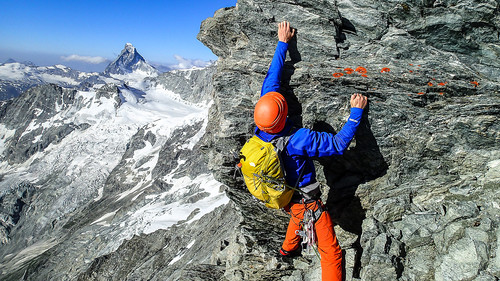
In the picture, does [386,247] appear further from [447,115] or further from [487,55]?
[487,55]

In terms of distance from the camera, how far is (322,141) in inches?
268

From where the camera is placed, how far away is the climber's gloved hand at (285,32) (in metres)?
8.25

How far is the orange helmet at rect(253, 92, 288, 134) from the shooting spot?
6.53 meters

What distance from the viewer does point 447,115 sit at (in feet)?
25.1

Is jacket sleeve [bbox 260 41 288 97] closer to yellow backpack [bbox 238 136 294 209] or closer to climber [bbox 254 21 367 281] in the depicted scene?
climber [bbox 254 21 367 281]

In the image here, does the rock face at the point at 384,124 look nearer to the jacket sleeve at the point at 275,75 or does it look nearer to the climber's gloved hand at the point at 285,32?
the climber's gloved hand at the point at 285,32

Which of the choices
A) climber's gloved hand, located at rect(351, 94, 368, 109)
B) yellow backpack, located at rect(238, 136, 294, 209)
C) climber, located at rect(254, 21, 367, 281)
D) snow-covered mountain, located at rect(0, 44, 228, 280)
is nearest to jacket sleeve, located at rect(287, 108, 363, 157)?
climber, located at rect(254, 21, 367, 281)

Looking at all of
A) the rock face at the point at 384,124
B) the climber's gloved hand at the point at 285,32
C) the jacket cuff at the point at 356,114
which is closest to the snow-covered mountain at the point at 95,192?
the rock face at the point at 384,124

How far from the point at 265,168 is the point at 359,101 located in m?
3.15

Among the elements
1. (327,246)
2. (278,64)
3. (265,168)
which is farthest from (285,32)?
(327,246)

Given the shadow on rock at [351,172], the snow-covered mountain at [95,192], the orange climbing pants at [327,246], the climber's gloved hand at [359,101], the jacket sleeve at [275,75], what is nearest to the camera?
the climber's gloved hand at [359,101]

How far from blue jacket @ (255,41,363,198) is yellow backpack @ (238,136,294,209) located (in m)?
0.25

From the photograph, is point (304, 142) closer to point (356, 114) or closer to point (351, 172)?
point (356, 114)

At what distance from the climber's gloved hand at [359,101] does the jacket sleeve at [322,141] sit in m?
0.53
